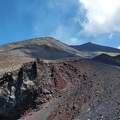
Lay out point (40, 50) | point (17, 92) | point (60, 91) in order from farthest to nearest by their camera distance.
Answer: point (40, 50) < point (17, 92) < point (60, 91)

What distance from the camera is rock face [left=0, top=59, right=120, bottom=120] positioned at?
1383 inches

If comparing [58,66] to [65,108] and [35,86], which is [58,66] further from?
[65,108]

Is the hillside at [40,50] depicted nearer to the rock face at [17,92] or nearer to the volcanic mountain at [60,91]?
the rock face at [17,92]

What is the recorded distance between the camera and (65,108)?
36312 millimetres

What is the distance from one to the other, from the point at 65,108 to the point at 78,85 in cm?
403

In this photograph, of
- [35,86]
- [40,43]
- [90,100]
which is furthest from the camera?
[40,43]

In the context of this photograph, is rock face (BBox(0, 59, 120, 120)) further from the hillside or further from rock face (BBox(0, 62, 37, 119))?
the hillside

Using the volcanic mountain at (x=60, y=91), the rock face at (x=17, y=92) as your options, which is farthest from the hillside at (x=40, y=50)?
the volcanic mountain at (x=60, y=91)

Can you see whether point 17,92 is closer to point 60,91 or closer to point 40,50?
point 60,91

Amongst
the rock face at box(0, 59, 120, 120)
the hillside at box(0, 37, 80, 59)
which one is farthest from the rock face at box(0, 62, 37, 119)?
the hillside at box(0, 37, 80, 59)

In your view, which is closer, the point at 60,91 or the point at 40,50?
the point at 60,91

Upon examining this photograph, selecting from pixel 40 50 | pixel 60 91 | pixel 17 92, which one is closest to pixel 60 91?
pixel 60 91

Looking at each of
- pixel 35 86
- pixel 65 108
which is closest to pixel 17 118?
pixel 35 86

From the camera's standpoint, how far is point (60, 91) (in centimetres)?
3962
